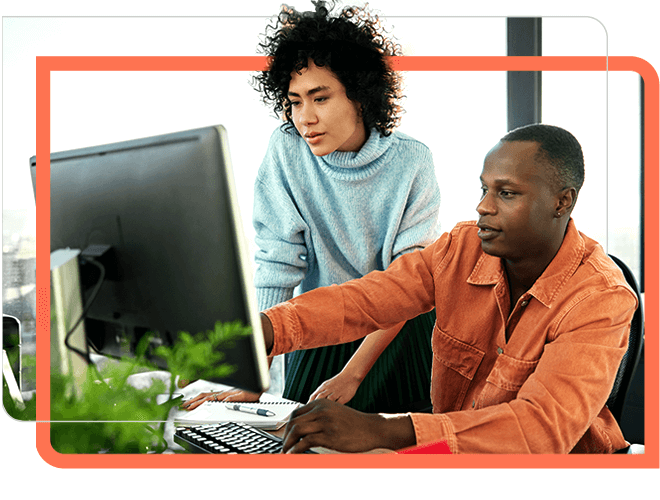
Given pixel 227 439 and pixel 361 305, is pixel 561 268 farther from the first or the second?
pixel 227 439

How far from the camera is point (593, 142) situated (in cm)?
94

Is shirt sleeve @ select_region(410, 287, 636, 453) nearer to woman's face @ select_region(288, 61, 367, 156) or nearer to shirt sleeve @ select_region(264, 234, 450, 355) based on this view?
shirt sleeve @ select_region(264, 234, 450, 355)

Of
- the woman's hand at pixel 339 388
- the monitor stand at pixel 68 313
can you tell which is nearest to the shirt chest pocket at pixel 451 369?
the woman's hand at pixel 339 388

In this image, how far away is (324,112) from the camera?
0.97 metres

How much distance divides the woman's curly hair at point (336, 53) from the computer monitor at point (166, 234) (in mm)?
372

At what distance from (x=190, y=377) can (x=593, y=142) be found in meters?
0.74

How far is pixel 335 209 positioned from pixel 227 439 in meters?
0.42

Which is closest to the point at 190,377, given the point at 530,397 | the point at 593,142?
the point at 530,397

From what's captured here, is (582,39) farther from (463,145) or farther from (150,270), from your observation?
(150,270)

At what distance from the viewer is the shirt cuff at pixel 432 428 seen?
81 centimetres

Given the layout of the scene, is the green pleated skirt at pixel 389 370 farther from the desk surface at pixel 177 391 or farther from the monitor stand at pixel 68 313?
the monitor stand at pixel 68 313

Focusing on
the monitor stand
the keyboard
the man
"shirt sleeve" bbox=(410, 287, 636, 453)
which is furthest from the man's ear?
the monitor stand

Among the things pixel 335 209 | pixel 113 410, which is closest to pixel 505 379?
pixel 335 209
